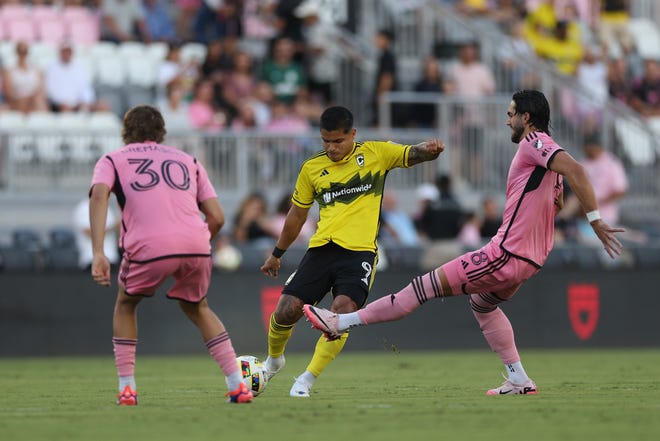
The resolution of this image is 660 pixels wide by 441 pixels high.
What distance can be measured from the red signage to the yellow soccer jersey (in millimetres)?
9078

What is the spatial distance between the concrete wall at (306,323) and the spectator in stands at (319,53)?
17.3 feet

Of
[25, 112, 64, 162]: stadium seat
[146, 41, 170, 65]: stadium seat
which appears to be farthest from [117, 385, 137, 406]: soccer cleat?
[146, 41, 170, 65]: stadium seat

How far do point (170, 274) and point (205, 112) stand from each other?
39.8 ft

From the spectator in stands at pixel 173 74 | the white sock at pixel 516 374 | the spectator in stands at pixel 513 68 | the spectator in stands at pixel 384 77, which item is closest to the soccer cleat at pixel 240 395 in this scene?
the white sock at pixel 516 374

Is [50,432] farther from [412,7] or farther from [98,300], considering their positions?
[412,7]

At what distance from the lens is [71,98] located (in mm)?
21469

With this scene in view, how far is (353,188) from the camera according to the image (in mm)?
10961

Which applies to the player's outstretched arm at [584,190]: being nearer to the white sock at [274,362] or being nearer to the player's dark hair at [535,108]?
the player's dark hair at [535,108]

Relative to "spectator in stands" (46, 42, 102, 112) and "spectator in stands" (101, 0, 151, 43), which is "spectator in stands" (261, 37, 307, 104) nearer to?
"spectator in stands" (101, 0, 151, 43)

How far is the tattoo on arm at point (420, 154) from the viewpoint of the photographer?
10.8 m

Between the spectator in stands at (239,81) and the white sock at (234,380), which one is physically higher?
the spectator in stands at (239,81)

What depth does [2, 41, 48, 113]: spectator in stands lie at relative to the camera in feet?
69.2

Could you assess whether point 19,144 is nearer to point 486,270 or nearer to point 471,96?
point 471,96

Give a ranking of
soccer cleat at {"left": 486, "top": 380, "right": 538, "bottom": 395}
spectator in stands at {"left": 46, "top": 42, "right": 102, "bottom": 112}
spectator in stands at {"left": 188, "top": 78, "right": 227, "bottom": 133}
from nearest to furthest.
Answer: soccer cleat at {"left": 486, "top": 380, "right": 538, "bottom": 395} < spectator in stands at {"left": 46, "top": 42, "right": 102, "bottom": 112} < spectator in stands at {"left": 188, "top": 78, "right": 227, "bottom": 133}
